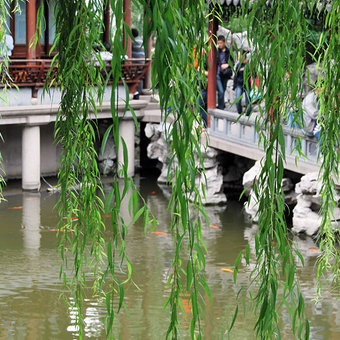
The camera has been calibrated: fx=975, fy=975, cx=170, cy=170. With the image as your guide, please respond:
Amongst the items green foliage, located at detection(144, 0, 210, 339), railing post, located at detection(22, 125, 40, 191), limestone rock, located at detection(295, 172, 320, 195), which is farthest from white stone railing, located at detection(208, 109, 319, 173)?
green foliage, located at detection(144, 0, 210, 339)

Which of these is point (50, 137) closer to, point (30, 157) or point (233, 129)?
point (30, 157)

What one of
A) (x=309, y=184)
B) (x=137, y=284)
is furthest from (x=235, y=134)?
(x=137, y=284)

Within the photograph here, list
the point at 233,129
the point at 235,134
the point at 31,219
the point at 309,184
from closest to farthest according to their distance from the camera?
1. the point at 309,184
2. the point at 31,219
3. the point at 235,134
4. the point at 233,129

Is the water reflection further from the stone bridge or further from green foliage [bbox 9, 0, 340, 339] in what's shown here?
green foliage [bbox 9, 0, 340, 339]

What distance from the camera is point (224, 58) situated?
15.3 m

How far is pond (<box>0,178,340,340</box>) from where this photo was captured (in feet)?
29.8

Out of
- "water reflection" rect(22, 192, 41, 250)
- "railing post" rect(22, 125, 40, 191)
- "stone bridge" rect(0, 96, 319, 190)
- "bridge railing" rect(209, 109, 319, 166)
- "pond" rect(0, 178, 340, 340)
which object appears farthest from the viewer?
"railing post" rect(22, 125, 40, 191)

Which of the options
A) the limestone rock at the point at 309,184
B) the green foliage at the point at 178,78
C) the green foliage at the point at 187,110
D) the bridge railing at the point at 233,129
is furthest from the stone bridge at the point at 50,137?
the green foliage at the point at 178,78

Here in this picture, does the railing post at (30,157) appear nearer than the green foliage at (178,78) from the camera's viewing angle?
No

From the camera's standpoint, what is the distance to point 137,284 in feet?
35.0

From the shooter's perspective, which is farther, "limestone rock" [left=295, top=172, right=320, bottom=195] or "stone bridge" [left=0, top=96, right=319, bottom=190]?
"stone bridge" [left=0, top=96, right=319, bottom=190]

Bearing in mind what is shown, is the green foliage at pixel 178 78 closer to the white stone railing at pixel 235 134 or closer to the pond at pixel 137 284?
the pond at pixel 137 284

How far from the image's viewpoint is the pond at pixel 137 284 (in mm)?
9086

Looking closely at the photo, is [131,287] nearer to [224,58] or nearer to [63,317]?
[63,317]
